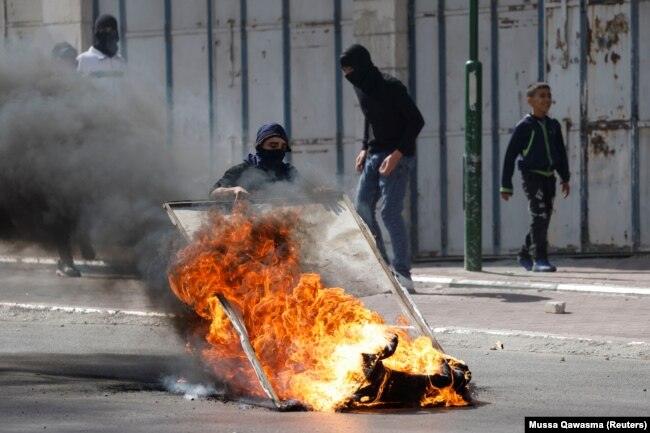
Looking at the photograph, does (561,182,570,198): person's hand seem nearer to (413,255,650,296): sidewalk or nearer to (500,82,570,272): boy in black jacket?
(500,82,570,272): boy in black jacket

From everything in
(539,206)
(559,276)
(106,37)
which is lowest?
(559,276)

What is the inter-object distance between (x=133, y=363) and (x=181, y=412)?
211cm

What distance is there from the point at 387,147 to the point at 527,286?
1732mm

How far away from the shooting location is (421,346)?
756 centimetres

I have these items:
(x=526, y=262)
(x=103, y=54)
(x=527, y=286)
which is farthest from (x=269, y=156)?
(x=526, y=262)

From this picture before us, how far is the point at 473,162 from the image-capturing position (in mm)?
14156

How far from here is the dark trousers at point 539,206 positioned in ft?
46.4

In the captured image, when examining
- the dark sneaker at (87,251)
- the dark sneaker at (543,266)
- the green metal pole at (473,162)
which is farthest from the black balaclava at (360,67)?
the dark sneaker at (87,251)

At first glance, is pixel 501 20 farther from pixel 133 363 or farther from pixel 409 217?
pixel 133 363

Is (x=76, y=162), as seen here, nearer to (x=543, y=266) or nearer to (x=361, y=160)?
(x=361, y=160)

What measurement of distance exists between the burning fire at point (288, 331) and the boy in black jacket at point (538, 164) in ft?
21.3

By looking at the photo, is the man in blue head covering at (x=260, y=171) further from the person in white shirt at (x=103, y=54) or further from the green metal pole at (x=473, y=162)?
the green metal pole at (x=473, y=162)

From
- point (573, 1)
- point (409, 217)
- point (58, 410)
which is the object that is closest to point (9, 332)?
point (58, 410)

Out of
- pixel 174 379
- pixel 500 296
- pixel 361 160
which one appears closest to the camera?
pixel 174 379
